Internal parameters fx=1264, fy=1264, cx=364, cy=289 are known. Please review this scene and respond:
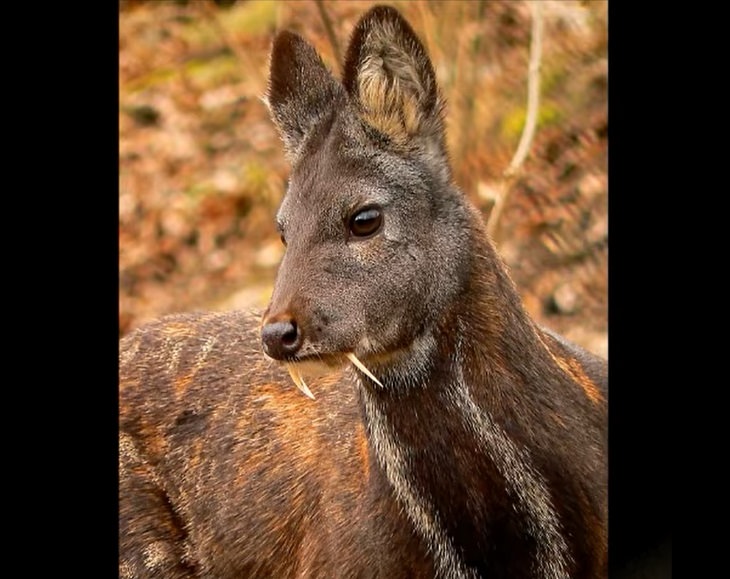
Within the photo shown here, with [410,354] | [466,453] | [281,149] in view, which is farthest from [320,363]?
[281,149]

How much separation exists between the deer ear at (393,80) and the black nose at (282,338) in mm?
817

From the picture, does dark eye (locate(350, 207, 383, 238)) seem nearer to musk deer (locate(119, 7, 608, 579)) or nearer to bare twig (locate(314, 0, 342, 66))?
musk deer (locate(119, 7, 608, 579))

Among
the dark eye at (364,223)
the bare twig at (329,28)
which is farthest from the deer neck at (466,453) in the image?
the bare twig at (329,28)

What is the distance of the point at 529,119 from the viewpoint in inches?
205

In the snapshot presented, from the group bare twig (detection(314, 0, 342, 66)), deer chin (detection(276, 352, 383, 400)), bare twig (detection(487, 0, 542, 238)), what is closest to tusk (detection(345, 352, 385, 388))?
deer chin (detection(276, 352, 383, 400))

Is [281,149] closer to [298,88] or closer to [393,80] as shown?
[298,88]

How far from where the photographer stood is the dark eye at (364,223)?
423 centimetres

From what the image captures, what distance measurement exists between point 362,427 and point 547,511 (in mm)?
780

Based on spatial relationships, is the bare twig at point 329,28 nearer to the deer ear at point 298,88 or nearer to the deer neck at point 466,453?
the deer ear at point 298,88

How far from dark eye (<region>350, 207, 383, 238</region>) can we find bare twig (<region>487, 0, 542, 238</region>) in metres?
0.96

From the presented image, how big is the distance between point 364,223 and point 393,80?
51 centimetres
